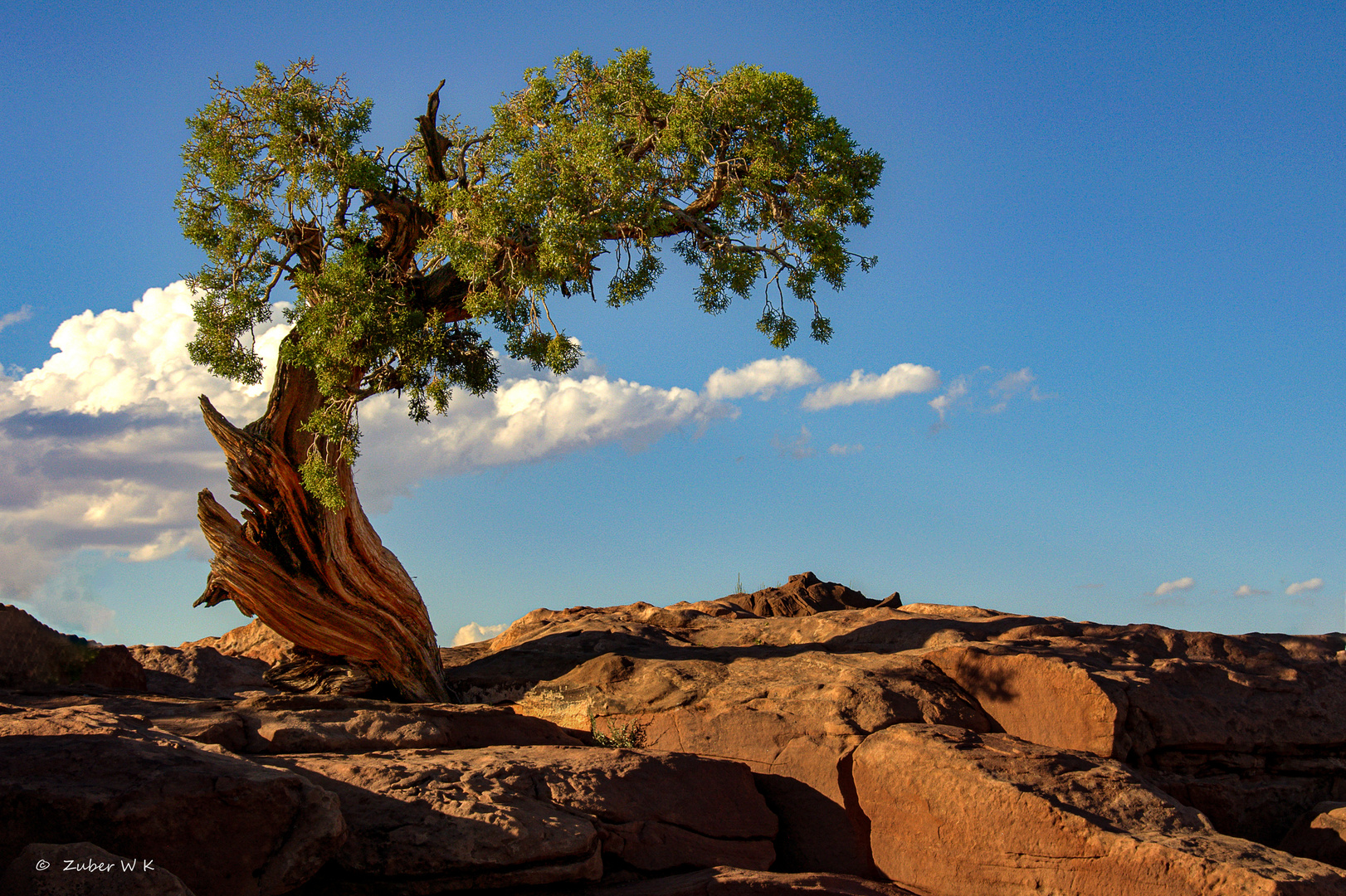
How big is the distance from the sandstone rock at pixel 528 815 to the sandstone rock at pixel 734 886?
1.13 ft

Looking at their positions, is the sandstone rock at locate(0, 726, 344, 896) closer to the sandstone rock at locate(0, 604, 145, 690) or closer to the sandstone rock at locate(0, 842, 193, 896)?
the sandstone rock at locate(0, 842, 193, 896)

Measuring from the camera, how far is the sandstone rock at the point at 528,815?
6.68m

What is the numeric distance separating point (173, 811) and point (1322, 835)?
421 inches

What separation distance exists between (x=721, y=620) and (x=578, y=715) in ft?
13.6

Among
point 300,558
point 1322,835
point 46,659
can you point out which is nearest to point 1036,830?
point 1322,835

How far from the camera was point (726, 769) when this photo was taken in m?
9.24

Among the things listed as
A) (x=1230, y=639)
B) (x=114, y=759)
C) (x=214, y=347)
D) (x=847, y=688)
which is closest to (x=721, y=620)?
(x=847, y=688)

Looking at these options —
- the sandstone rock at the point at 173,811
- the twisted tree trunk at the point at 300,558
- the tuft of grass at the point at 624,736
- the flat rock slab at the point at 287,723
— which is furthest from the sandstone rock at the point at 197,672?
the sandstone rock at the point at 173,811

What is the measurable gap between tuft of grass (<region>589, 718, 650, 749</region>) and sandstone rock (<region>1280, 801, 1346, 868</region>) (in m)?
7.12

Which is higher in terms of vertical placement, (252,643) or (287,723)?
(252,643)

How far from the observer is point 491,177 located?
12.7m

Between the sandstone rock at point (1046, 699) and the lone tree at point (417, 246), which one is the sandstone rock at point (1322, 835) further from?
the lone tree at point (417, 246)

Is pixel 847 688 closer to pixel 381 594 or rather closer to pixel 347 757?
pixel 347 757

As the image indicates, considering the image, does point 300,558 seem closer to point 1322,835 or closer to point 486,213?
point 486,213
